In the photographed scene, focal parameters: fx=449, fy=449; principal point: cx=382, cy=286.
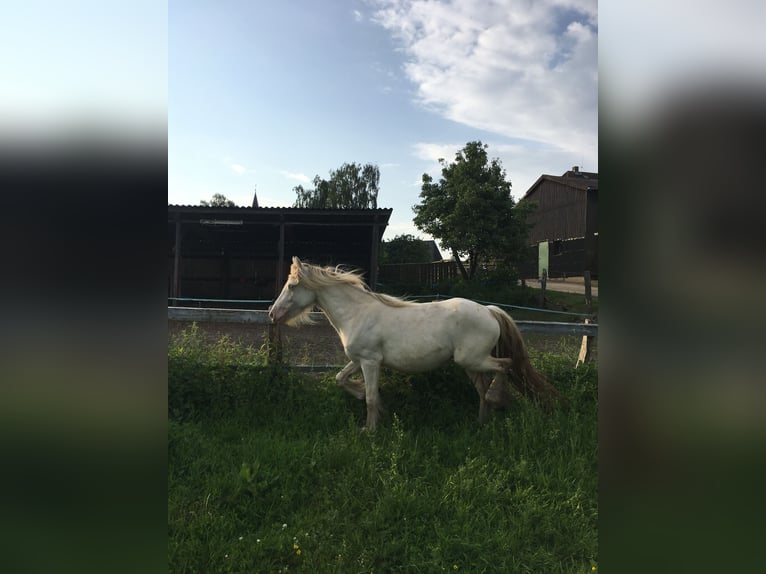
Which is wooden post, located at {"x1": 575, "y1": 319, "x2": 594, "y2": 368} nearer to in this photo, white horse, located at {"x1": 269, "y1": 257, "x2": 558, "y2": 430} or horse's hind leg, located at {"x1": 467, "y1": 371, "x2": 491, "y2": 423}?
white horse, located at {"x1": 269, "y1": 257, "x2": 558, "y2": 430}

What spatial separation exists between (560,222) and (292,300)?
1023 inches

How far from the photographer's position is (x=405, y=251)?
26875 mm

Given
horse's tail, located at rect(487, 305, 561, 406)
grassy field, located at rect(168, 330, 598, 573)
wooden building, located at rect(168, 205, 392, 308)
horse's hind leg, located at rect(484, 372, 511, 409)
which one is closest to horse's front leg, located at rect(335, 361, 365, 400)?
grassy field, located at rect(168, 330, 598, 573)

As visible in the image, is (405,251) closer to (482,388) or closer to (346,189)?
(346,189)

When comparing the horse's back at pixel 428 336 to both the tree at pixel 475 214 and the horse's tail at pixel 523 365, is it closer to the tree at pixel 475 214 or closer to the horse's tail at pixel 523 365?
the horse's tail at pixel 523 365

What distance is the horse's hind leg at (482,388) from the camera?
4094 millimetres

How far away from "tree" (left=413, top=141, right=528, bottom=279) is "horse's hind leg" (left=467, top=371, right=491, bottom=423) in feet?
45.7

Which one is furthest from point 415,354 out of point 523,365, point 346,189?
point 346,189

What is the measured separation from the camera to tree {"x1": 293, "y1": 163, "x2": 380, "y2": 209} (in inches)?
1452

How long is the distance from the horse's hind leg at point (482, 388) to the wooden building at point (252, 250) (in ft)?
30.5

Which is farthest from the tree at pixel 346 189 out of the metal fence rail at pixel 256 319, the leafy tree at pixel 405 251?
the metal fence rail at pixel 256 319
